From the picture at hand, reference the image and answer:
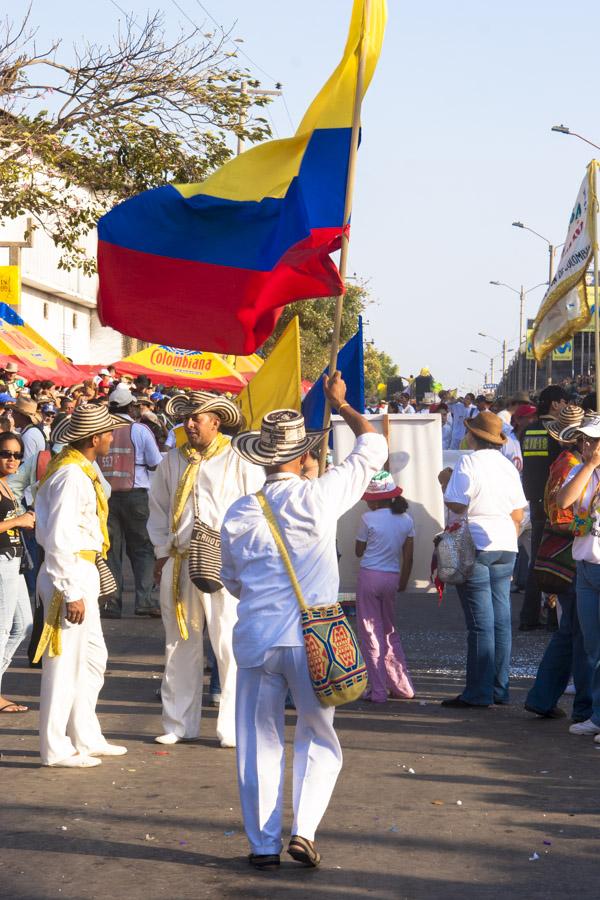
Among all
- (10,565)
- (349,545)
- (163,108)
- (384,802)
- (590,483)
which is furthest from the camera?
(163,108)

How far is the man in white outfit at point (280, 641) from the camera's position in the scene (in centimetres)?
557

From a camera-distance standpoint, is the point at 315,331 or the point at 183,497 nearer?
the point at 183,497

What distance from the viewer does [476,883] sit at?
546 centimetres

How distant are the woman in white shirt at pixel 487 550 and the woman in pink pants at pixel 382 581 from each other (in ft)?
1.40

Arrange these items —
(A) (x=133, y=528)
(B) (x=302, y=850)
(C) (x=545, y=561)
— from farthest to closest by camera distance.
→ (A) (x=133, y=528)
(C) (x=545, y=561)
(B) (x=302, y=850)

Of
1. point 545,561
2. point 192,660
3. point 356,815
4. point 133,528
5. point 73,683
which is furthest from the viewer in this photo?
point 133,528

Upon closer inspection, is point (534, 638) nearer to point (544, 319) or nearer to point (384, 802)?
point (544, 319)

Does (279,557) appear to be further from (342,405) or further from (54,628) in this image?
(54,628)

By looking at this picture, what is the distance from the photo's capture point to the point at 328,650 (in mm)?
5516

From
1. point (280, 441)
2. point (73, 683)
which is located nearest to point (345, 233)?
point (280, 441)

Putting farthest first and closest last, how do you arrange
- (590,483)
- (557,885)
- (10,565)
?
(10,565), (590,483), (557,885)

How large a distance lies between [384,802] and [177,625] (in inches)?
75.7

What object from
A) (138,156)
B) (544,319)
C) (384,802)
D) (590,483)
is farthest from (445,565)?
(138,156)

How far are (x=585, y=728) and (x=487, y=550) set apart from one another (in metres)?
1.34
